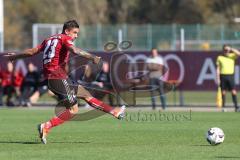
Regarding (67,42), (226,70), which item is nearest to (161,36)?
(226,70)

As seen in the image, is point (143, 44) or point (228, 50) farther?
point (143, 44)

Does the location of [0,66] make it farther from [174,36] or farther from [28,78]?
[174,36]

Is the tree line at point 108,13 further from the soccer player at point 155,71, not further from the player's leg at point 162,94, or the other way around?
the player's leg at point 162,94

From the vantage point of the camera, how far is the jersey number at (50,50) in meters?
14.7

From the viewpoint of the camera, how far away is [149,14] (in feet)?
251

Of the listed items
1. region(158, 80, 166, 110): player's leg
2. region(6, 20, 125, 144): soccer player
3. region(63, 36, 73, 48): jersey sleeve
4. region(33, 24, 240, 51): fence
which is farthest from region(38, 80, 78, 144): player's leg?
region(33, 24, 240, 51): fence

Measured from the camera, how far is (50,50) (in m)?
14.7

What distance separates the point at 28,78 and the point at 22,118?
28.5 feet

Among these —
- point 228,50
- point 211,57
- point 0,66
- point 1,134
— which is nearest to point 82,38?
point 0,66

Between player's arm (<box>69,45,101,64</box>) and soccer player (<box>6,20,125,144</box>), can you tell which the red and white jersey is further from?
player's arm (<box>69,45,101,64</box>)

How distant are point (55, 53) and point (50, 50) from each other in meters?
0.11

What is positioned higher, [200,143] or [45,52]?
[45,52]

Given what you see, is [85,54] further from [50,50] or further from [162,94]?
[162,94]

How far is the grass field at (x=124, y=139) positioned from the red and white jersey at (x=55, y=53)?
142 centimetres
